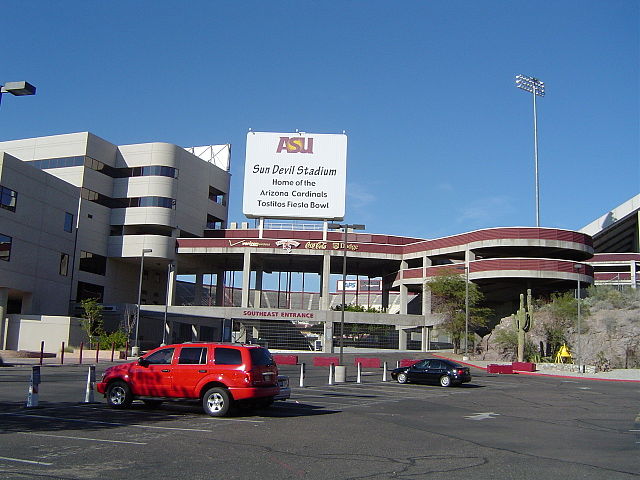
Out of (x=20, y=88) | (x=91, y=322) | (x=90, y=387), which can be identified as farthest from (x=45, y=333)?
(x=20, y=88)

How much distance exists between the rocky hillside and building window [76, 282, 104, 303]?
1595 inches

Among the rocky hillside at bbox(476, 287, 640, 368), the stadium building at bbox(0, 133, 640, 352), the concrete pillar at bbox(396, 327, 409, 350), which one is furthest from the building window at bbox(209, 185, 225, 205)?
the rocky hillside at bbox(476, 287, 640, 368)

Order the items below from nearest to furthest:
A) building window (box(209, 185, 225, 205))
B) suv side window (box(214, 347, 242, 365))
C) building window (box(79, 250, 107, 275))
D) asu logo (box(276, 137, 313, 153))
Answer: suv side window (box(214, 347, 242, 365)), building window (box(79, 250, 107, 275)), asu logo (box(276, 137, 313, 153)), building window (box(209, 185, 225, 205))

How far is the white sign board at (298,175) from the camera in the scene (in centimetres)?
7044

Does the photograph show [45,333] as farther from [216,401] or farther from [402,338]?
[216,401]

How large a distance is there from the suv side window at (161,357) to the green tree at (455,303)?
168 ft

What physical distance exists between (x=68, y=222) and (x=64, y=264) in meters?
4.14

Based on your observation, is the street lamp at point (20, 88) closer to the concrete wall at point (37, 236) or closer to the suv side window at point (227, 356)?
the suv side window at point (227, 356)

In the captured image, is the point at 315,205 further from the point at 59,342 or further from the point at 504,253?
the point at 59,342

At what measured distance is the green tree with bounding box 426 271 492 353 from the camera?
64.4 m

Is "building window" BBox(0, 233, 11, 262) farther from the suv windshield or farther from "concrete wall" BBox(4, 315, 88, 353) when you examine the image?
the suv windshield

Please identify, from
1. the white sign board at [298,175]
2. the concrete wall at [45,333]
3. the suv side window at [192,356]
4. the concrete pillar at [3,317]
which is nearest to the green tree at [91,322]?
the concrete wall at [45,333]

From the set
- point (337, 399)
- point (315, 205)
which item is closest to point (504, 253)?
point (315, 205)

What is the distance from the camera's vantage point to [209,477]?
28.4 ft
